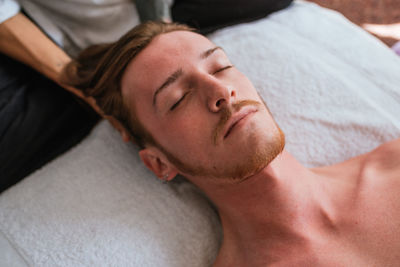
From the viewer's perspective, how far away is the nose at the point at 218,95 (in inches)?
30.1

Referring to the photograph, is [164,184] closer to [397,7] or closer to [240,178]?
[240,178]

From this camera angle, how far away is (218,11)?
1274mm

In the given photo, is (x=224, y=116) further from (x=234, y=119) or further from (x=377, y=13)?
(x=377, y=13)

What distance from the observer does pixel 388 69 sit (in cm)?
116

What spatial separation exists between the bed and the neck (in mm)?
163

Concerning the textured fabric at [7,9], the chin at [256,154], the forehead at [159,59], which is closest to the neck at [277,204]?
the chin at [256,154]

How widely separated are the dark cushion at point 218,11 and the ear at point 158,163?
0.63 meters

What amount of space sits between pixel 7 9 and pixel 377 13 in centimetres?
180

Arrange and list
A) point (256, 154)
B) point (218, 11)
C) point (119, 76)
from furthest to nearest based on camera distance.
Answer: point (218, 11), point (119, 76), point (256, 154)

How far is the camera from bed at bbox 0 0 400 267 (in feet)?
3.04

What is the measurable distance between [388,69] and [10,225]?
1.42m

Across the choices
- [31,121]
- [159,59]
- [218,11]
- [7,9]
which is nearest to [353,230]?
[159,59]

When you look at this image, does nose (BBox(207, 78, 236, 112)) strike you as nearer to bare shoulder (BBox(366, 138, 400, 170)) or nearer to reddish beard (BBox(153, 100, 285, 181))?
reddish beard (BBox(153, 100, 285, 181))

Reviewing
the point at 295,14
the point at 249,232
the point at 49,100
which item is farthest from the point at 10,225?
the point at 295,14
